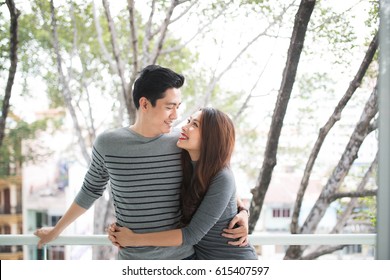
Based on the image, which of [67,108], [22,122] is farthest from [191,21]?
[22,122]

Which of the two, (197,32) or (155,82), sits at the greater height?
(197,32)

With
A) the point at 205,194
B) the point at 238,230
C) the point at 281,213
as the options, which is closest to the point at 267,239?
the point at 238,230

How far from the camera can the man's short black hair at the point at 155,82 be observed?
4.95ft

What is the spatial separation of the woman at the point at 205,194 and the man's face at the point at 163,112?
0.08 m

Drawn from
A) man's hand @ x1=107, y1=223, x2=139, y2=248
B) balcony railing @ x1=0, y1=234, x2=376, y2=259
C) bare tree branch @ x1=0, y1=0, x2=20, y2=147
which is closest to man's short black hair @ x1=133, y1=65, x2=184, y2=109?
man's hand @ x1=107, y1=223, x2=139, y2=248

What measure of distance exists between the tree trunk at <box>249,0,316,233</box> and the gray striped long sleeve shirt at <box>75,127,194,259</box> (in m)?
1.48

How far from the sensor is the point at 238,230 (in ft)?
4.89

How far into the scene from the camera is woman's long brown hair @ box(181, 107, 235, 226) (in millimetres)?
1465

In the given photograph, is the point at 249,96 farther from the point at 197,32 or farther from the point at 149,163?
the point at 149,163

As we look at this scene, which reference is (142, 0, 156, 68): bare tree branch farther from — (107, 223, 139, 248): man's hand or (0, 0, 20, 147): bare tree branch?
(107, 223, 139, 248): man's hand

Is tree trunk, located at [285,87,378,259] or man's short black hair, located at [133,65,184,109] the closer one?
man's short black hair, located at [133,65,184,109]

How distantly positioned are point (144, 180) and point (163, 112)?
0.24 metres

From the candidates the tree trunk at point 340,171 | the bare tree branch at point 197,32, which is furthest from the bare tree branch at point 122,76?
the tree trunk at point 340,171

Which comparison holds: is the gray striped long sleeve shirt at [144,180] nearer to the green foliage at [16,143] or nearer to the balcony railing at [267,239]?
the balcony railing at [267,239]
